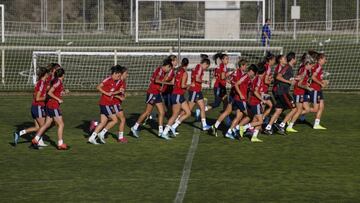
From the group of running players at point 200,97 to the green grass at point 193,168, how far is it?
403mm

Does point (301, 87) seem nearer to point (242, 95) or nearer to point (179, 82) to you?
point (242, 95)

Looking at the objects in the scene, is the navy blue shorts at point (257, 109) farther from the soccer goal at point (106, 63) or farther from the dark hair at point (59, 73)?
the soccer goal at point (106, 63)

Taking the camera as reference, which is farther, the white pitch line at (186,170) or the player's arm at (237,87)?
the player's arm at (237,87)

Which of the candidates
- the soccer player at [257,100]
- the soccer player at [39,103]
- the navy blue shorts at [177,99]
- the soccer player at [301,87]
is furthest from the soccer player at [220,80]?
the soccer player at [39,103]

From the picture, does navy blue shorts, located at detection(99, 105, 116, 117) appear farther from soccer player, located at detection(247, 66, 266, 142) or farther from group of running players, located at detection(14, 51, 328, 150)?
soccer player, located at detection(247, 66, 266, 142)

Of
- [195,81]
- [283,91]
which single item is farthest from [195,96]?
[283,91]

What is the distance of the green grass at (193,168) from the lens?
1436 centimetres

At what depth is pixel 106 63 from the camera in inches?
1594

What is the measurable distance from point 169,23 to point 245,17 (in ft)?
29.9

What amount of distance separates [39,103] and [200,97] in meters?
4.50

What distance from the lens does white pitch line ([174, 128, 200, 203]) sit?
14.2 m

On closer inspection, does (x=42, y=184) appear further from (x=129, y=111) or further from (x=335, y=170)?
(x=129, y=111)

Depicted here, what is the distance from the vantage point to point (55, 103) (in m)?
18.6

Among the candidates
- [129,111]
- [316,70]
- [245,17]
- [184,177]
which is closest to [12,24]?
[245,17]
